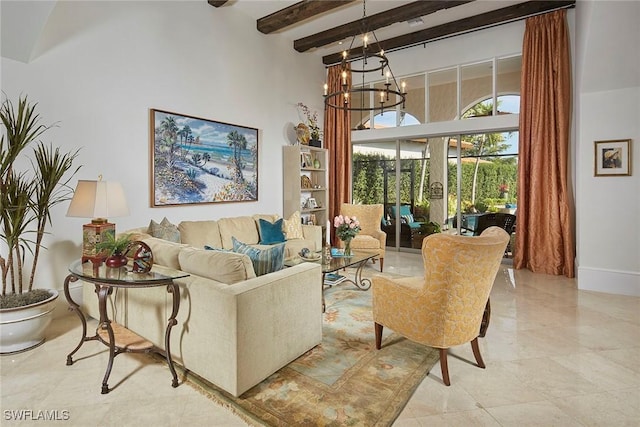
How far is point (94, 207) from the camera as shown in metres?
2.97

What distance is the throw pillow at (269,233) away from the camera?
16.1 ft

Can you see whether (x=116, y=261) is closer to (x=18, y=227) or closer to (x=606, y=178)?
(x=18, y=227)

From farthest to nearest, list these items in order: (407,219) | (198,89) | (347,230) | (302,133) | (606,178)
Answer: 1. (407,219)
2. (302,133)
3. (198,89)
4. (606,178)
5. (347,230)

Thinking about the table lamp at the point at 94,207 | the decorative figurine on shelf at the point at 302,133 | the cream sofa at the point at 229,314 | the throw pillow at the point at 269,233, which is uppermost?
the decorative figurine on shelf at the point at 302,133

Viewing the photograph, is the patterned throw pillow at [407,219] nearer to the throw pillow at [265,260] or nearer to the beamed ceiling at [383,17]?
the beamed ceiling at [383,17]

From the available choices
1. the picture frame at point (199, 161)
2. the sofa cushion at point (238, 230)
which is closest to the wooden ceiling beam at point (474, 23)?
the picture frame at point (199, 161)

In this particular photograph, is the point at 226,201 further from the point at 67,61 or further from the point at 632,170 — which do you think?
the point at 632,170

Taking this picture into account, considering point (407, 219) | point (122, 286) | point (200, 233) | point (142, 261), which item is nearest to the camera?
point (122, 286)

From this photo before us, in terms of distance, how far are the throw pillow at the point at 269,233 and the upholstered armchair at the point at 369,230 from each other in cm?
108

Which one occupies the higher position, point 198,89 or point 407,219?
point 198,89

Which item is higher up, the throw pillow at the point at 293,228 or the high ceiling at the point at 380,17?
the high ceiling at the point at 380,17

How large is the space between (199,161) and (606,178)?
4.98m

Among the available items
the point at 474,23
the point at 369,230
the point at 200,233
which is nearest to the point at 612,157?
the point at 474,23

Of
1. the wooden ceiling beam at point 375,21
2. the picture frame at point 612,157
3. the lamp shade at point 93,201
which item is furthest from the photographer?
the wooden ceiling beam at point 375,21
